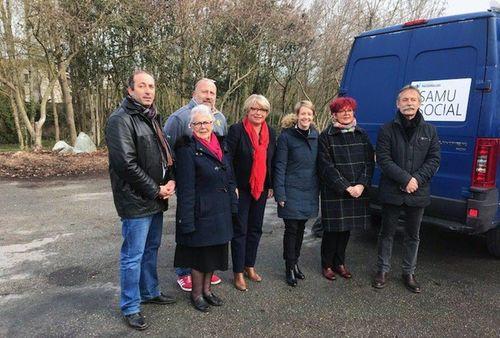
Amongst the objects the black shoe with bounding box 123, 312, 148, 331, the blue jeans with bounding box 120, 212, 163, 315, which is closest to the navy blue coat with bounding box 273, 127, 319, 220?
the blue jeans with bounding box 120, 212, 163, 315

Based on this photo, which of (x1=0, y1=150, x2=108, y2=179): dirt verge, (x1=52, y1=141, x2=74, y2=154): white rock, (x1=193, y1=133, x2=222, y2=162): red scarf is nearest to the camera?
(x1=193, y1=133, x2=222, y2=162): red scarf

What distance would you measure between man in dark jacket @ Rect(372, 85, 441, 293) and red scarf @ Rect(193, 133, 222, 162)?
4.75 ft

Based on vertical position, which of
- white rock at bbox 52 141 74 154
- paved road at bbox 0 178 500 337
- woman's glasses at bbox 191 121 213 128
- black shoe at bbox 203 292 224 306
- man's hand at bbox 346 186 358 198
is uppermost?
woman's glasses at bbox 191 121 213 128

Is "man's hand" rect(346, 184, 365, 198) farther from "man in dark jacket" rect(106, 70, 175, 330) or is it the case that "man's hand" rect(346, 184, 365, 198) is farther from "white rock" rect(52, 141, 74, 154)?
"white rock" rect(52, 141, 74, 154)

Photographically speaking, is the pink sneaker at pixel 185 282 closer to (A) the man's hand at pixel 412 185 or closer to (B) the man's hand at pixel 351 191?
(B) the man's hand at pixel 351 191

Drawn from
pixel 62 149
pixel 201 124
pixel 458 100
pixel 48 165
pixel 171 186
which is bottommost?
pixel 48 165

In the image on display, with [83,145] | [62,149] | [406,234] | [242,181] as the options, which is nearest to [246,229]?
[242,181]

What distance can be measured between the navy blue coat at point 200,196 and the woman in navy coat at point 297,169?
647 millimetres

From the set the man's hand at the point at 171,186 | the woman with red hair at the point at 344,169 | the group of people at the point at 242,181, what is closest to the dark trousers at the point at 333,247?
the group of people at the point at 242,181

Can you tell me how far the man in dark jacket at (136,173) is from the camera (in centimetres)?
278

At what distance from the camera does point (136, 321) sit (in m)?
2.99

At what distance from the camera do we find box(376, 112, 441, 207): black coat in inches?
138

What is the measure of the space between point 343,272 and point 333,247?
0.26m

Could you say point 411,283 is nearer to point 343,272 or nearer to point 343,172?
point 343,272
